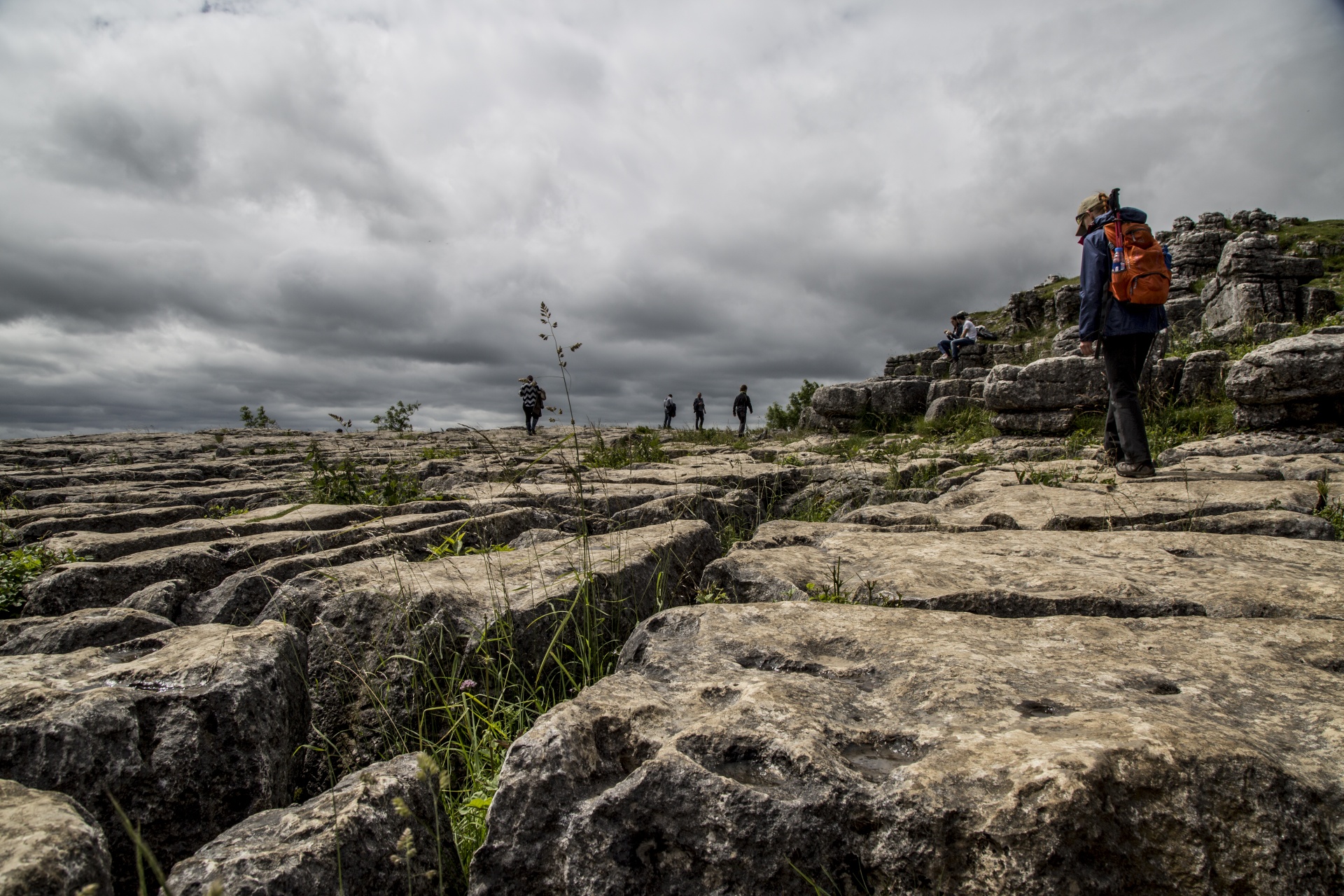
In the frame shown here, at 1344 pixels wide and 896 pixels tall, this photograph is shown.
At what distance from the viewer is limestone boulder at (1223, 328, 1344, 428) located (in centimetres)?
614

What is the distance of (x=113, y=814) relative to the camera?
1707 mm

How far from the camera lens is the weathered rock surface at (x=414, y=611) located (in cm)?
229

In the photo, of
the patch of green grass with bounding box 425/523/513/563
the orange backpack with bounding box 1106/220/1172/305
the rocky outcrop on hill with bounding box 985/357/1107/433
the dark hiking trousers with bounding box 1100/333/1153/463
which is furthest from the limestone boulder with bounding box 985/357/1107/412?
the patch of green grass with bounding box 425/523/513/563

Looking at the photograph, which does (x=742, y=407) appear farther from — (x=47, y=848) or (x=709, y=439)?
(x=47, y=848)

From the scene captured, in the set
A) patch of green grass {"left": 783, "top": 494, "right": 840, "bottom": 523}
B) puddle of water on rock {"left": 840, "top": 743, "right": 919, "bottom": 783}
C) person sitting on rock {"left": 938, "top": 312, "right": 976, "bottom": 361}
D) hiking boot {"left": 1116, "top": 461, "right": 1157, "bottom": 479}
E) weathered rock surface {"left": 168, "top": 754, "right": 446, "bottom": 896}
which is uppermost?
person sitting on rock {"left": 938, "top": 312, "right": 976, "bottom": 361}

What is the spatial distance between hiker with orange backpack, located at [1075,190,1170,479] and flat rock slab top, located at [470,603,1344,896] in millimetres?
3768

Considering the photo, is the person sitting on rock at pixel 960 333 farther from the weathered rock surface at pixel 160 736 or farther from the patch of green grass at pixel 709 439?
the weathered rock surface at pixel 160 736

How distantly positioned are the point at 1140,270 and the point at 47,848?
6461mm

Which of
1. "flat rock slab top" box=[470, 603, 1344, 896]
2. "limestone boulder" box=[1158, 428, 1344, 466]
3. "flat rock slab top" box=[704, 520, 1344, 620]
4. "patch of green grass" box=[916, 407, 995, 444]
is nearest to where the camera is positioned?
"flat rock slab top" box=[470, 603, 1344, 896]

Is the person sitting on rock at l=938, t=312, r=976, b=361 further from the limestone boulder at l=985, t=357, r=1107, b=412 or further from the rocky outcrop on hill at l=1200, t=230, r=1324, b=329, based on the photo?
the limestone boulder at l=985, t=357, r=1107, b=412

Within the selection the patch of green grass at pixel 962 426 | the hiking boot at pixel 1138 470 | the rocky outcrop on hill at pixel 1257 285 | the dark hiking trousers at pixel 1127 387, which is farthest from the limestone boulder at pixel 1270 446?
the rocky outcrop on hill at pixel 1257 285

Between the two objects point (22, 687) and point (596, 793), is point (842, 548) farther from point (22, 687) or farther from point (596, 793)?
point (22, 687)

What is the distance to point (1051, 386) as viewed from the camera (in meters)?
8.38

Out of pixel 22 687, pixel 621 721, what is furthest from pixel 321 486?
pixel 621 721
